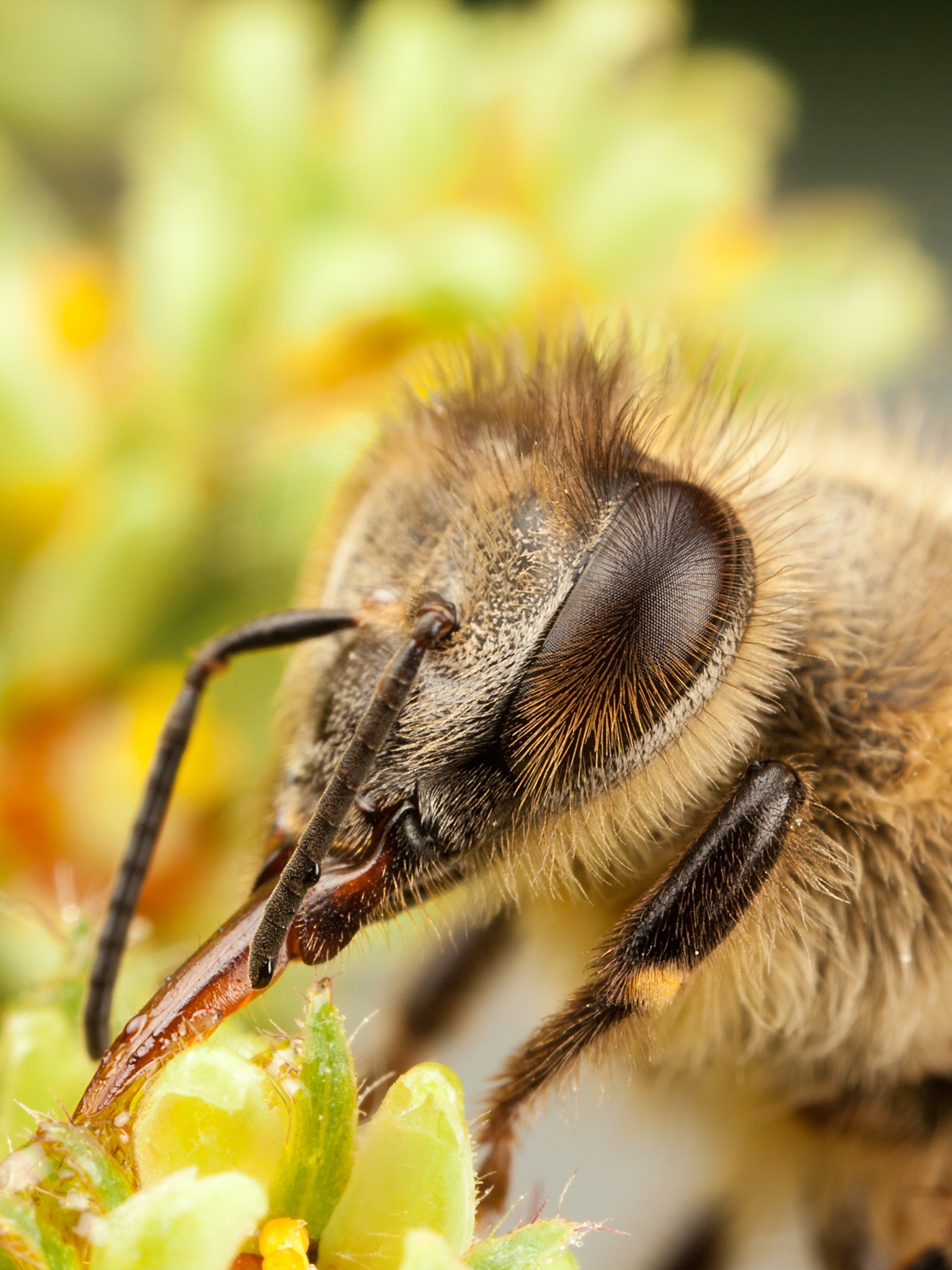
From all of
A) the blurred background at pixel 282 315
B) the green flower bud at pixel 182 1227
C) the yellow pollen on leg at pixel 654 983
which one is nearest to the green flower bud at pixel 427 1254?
the green flower bud at pixel 182 1227

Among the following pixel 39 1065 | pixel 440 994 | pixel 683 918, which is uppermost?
pixel 683 918

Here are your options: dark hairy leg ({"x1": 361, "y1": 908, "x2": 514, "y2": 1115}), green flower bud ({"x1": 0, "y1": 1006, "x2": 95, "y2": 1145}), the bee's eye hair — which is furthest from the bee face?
dark hairy leg ({"x1": 361, "y1": 908, "x2": 514, "y2": 1115})

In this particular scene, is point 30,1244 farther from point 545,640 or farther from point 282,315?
point 282,315

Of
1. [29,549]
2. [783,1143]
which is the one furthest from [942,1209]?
[29,549]

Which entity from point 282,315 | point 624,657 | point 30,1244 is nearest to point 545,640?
point 624,657

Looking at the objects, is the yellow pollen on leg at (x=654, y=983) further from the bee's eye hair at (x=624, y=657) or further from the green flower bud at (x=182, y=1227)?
the green flower bud at (x=182, y=1227)

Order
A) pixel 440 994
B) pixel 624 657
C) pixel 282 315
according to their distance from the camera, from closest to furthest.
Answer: pixel 624 657 → pixel 440 994 → pixel 282 315

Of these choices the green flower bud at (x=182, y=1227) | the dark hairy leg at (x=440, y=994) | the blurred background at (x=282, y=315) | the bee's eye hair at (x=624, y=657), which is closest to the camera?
the green flower bud at (x=182, y=1227)
